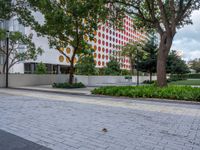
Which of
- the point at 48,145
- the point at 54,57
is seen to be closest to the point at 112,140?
the point at 48,145

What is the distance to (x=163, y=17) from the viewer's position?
14.6 meters

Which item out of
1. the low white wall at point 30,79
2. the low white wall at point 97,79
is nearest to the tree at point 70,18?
the low white wall at point 30,79

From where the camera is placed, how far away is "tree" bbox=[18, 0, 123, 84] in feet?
55.7

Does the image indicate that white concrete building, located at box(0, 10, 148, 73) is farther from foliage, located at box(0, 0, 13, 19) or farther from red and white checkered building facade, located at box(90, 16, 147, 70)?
foliage, located at box(0, 0, 13, 19)

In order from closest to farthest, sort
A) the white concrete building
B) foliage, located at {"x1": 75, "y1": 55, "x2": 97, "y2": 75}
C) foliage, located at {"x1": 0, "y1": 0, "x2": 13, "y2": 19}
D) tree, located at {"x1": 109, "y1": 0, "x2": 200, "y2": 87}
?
tree, located at {"x1": 109, "y1": 0, "x2": 200, "y2": 87}
foliage, located at {"x1": 0, "y1": 0, "x2": 13, "y2": 19}
foliage, located at {"x1": 75, "y1": 55, "x2": 97, "y2": 75}
the white concrete building

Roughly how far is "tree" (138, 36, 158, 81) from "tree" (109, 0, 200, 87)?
516 inches

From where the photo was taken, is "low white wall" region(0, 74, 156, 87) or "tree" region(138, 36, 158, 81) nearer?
"low white wall" region(0, 74, 156, 87)

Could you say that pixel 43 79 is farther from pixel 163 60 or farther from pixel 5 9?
pixel 163 60

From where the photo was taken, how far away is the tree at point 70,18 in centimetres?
1697

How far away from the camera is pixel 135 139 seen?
185 inches

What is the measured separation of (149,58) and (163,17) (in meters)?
17.3

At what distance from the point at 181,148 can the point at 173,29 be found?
39.2ft

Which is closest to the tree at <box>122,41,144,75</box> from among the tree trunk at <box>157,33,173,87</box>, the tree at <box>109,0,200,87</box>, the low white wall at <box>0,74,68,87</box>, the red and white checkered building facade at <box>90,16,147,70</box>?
the red and white checkered building facade at <box>90,16,147,70</box>

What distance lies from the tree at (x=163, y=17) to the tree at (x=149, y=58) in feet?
43.0
